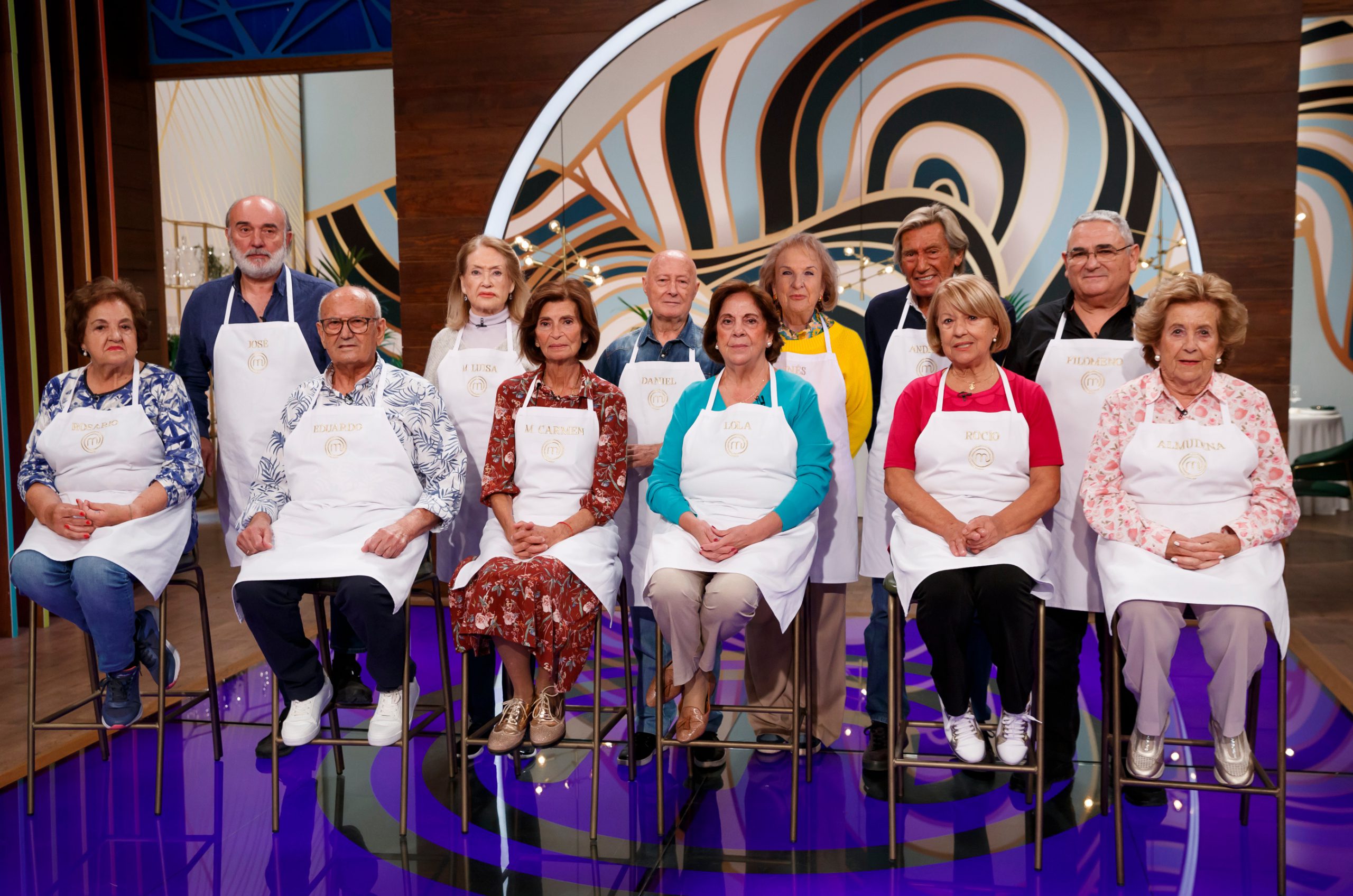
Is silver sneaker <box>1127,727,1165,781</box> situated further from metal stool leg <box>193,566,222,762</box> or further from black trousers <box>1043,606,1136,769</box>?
metal stool leg <box>193,566,222,762</box>

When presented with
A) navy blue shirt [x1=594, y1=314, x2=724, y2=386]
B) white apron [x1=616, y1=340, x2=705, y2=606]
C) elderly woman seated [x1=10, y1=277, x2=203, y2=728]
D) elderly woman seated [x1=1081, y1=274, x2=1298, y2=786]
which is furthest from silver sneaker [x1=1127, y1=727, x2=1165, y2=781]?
elderly woman seated [x1=10, y1=277, x2=203, y2=728]

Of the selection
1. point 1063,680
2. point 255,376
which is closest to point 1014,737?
point 1063,680

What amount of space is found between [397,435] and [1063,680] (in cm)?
209

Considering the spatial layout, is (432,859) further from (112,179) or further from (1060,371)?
(112,179)

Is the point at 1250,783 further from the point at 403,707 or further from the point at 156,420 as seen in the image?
the point at 156,420

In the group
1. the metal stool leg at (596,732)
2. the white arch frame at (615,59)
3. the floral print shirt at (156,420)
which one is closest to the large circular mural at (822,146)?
the white arch frame at (615,59)

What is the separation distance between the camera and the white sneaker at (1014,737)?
2.68 metres

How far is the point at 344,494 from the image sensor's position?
2.93 meters

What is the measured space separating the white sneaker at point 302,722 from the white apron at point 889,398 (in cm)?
174

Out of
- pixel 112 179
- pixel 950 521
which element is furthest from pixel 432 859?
pixel 112 179

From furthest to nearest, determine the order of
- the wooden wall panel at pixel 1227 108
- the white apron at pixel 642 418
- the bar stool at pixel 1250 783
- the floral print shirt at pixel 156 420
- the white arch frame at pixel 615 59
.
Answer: the white arch frame at pixel 615 59, the wooden wall panel at pixel 1227 108, the white apron at pixel 642 418, the floral print shirt at pixel 156 420, the bar stool at pixel 1250 783

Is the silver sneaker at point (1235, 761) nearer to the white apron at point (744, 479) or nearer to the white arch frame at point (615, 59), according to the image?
the white apron at point (744, 479)

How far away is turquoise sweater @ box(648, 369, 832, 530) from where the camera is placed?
2902 mm

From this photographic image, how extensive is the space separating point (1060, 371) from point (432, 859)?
87.4 inches
